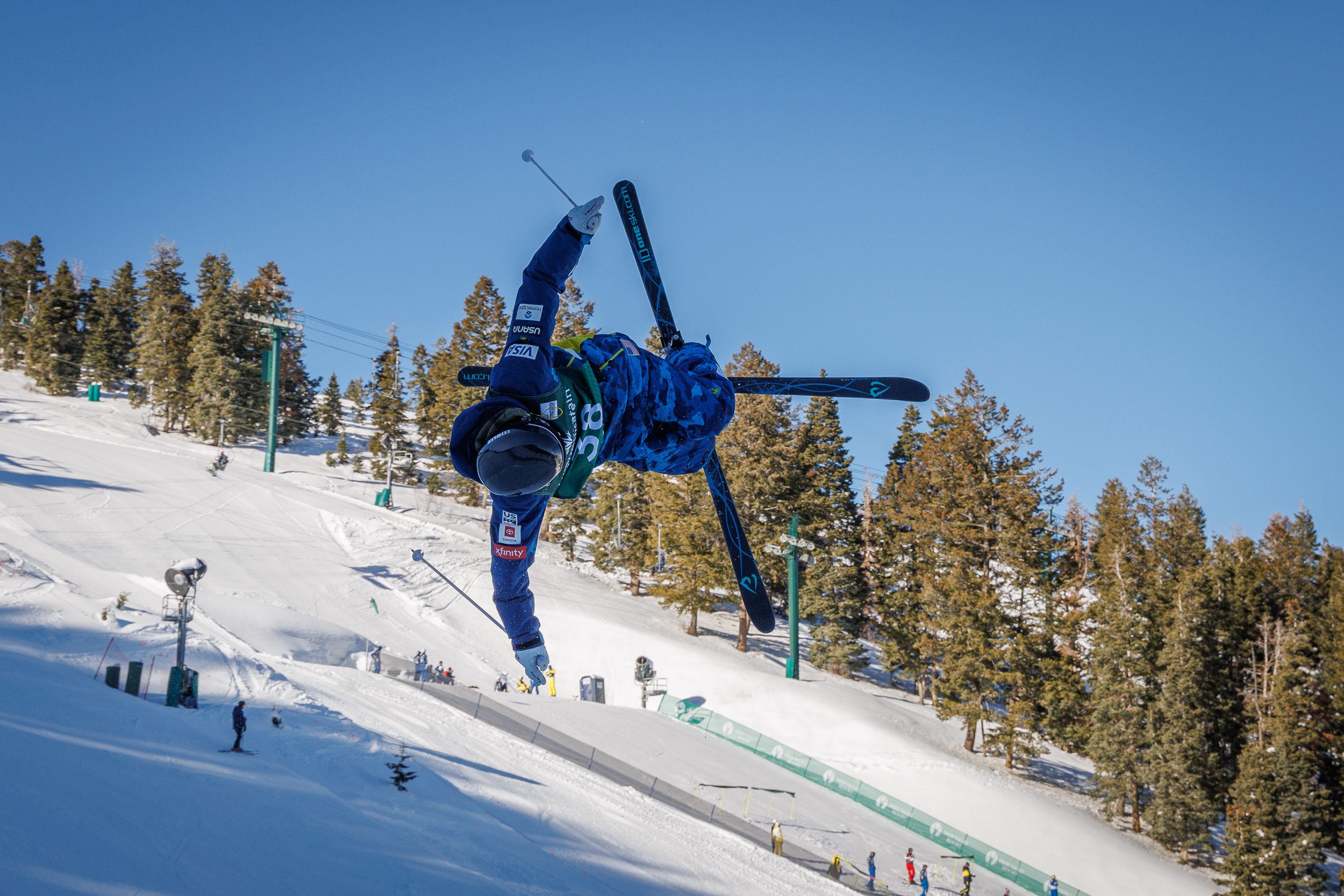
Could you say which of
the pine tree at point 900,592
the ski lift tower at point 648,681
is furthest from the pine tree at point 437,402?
the pine tree at point 900,592

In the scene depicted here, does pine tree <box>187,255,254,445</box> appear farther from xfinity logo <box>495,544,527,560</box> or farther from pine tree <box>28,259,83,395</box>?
xfinity logo <box>495,544,527,560</box>

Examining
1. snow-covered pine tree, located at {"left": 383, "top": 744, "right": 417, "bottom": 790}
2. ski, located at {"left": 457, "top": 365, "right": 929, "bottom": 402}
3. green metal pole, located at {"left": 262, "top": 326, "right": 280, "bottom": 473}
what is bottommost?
snow-covered pine tree, located at {"left": 383, "top": 744, "right": 417, "bottom": 790}

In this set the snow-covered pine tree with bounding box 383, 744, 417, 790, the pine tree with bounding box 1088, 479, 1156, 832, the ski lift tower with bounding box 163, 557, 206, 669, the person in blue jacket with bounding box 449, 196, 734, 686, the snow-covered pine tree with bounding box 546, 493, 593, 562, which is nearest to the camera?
the person in blue jacket with bounding box 449, 196, 734, 686

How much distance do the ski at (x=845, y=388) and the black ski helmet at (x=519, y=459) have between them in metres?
2.26

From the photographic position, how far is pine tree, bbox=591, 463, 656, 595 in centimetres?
4388

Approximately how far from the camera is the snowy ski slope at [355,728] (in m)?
10.2

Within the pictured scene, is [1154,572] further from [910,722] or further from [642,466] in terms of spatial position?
[642,466]

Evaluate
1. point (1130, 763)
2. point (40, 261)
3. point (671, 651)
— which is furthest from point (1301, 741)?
point (40, 261)

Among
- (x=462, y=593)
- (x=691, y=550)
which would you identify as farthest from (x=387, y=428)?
(x=462, y=593)

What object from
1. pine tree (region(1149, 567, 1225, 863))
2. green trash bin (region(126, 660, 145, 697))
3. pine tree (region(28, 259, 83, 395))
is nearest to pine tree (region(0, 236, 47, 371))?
pine tree (region(28, 259, 83, 395))

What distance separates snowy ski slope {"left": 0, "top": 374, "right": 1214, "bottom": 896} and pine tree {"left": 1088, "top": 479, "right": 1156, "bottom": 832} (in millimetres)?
1774

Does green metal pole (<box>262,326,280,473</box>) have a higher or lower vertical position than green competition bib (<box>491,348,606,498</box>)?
higher

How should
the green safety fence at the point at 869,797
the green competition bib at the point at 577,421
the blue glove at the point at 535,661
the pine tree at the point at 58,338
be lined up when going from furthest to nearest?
the pine tree at the point at 58,338 → the green safety fence at the point at 869,797 → the blue glove at the point at 535,661 → the green competition bib at the point at 577,421

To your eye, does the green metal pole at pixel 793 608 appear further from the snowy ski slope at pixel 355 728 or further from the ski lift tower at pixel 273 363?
the ski lift tower at pixel 273 363
